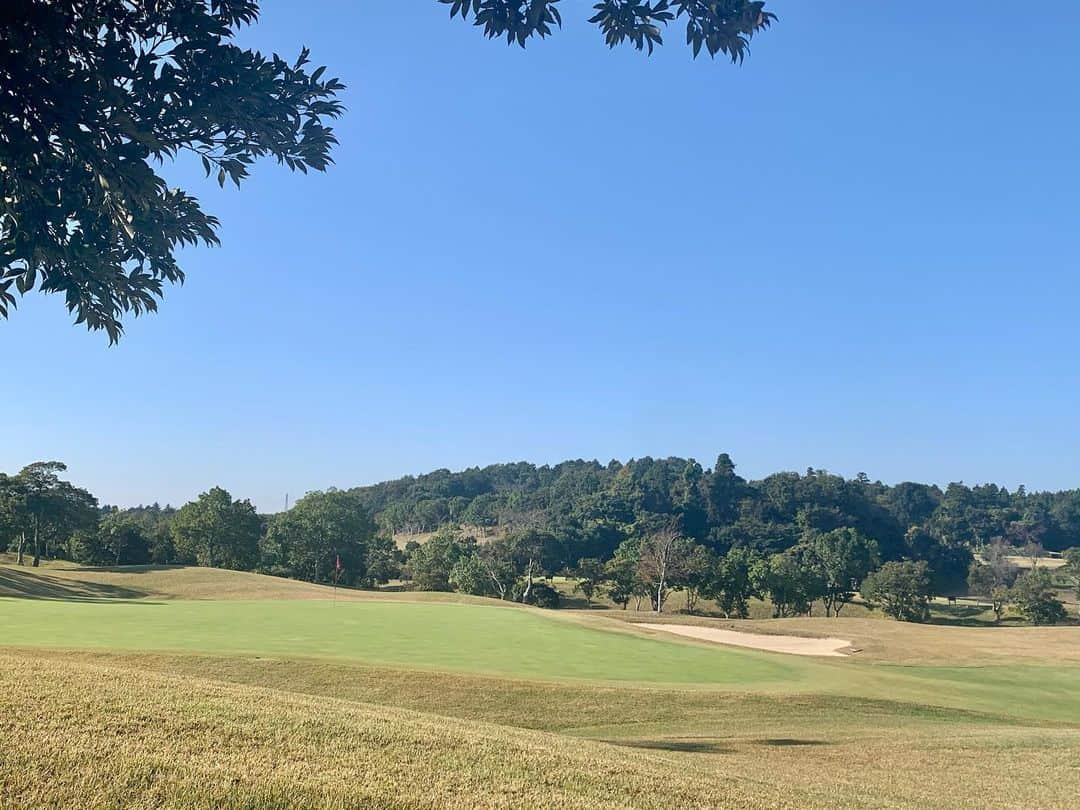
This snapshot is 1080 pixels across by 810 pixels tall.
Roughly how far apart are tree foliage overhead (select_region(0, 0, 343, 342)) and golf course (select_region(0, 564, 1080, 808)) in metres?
3.77

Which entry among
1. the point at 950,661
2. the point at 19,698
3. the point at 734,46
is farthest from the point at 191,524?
the point at 734,46

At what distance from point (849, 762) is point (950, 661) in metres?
18.3

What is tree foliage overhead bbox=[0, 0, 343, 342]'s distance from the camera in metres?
5.32

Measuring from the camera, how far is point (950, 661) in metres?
27.4

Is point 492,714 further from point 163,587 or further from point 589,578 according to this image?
point 589,578

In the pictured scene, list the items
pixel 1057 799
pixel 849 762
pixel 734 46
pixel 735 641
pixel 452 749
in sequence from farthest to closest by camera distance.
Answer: pixel 735 641, pixel 849 762, pixel 1057 799, pixel 452 749, pixel 734 46

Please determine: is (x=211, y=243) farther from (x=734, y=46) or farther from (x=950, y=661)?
(x=950, y=661)

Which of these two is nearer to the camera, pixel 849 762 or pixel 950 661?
pixel 849 762

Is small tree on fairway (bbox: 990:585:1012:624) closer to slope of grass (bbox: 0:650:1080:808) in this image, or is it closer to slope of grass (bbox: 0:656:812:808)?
slope of grass (bbox: 0:650:1080:808)

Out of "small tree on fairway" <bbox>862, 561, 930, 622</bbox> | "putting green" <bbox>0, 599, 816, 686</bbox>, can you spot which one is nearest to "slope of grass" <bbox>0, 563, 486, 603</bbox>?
"putting green" <bbox>0, 599, 816, 686</bbox>

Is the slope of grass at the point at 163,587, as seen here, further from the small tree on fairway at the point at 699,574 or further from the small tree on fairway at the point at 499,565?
the small tree on fairway at the point at 699,574

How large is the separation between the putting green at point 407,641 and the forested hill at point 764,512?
77.0m

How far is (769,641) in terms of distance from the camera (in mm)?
33719

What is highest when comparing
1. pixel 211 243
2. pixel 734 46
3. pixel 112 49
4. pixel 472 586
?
pixel 734 46
